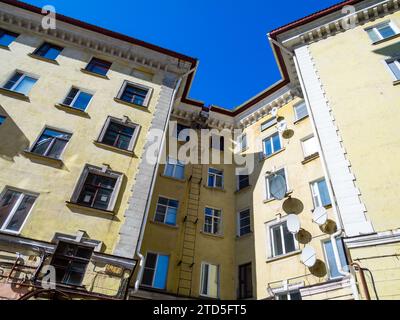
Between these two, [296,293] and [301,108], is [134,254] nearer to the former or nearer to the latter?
[296,293]

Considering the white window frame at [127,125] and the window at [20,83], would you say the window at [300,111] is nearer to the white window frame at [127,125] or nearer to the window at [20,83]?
the white window frame at [127,125]

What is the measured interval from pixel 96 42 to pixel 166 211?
1289cm

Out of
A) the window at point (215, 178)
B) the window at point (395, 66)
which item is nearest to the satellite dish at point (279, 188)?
the window at point (215, 178)

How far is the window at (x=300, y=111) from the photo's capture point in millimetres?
19553

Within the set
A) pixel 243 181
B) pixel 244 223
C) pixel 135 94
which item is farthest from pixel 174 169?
pixel 244 223

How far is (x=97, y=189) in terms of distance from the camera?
1334cm

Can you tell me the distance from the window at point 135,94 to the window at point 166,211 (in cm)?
622

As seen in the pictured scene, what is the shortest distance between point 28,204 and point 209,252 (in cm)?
973

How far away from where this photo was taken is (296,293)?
13.1 meters

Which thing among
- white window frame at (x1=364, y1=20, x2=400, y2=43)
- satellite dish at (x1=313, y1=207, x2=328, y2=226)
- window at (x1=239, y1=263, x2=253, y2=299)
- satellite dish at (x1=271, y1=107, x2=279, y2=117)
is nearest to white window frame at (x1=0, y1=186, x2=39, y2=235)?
window at (x1=239, y1=263, x2=253, y2=299)

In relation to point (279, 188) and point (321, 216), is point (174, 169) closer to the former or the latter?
point (279, 188)
